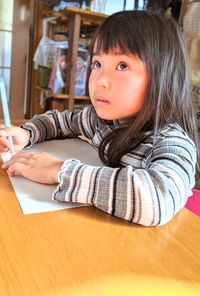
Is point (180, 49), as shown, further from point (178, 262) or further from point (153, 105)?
point (178, 262)

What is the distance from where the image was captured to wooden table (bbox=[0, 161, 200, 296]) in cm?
28

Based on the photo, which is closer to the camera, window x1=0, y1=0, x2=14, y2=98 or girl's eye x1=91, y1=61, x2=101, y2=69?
girl's eye x1=91, y1=61, x2=101, y2=69

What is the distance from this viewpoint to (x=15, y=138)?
2.29ft

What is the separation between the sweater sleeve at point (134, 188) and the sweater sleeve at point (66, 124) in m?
0.37

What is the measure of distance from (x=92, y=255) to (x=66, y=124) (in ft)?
1.87

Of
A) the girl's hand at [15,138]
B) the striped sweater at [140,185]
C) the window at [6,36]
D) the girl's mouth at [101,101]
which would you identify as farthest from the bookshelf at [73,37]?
the striped sweater at [140,185]

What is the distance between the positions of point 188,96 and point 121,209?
344 millimetres

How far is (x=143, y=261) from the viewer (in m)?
0.33

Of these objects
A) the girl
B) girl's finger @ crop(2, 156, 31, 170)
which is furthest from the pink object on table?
girl's finger @ crop(2, 156, 31, 170)

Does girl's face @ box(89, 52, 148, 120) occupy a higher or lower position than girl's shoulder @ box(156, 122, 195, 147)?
higher

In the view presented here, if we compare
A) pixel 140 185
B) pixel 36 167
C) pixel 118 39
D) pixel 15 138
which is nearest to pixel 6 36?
pixel 15 138

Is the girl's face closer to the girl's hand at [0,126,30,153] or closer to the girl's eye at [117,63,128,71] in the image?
the girl's eye at [117,63,128,71]

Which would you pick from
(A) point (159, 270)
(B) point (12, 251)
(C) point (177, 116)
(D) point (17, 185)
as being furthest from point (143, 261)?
(C) point (177, 116)

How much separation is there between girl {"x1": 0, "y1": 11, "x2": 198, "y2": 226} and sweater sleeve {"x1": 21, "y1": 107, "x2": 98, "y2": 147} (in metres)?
0.10
